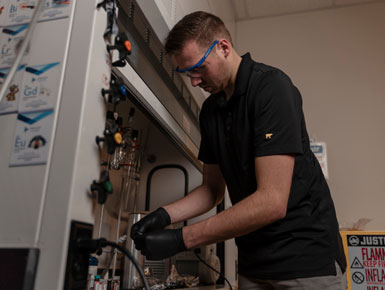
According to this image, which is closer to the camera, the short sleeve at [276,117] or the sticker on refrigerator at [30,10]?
the sticker on refrigerator at [30,10]

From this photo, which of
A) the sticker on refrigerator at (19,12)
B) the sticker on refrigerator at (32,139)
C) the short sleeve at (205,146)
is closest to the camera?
the sticker on refrigerator at (32,139)

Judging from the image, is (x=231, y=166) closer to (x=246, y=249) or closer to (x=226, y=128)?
(x=226, y=128)

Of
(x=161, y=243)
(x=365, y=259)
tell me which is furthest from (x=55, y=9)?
(x=365, y=259)

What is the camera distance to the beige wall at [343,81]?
2545 mm

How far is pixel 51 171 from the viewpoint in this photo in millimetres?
667

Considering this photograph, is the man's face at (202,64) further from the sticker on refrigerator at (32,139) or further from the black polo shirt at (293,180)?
the sticker on refrigerator at (32,139)

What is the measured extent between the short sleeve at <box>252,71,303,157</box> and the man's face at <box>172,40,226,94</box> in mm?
162

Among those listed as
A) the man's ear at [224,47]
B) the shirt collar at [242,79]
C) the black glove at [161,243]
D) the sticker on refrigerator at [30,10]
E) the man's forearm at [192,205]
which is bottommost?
the black glove at [161,243]

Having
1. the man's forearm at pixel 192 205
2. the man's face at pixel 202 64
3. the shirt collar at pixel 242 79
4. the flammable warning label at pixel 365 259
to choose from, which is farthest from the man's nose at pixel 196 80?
the flammable warning label at pixel 365 259

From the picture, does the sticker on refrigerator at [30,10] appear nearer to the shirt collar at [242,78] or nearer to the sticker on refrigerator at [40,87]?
the sticker on refrigerator at [40,87]

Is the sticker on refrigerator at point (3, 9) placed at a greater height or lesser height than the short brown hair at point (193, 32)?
lesser

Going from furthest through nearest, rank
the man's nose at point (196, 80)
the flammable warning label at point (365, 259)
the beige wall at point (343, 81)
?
1. the beige wall at point (343, 81)
2. the flammable warning label at point (365, 259)
3. the man's nose at point (196, 80)

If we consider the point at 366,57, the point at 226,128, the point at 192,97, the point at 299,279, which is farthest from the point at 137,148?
the point at 366,57

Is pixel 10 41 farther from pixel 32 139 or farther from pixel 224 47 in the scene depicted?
pixel 224 47
